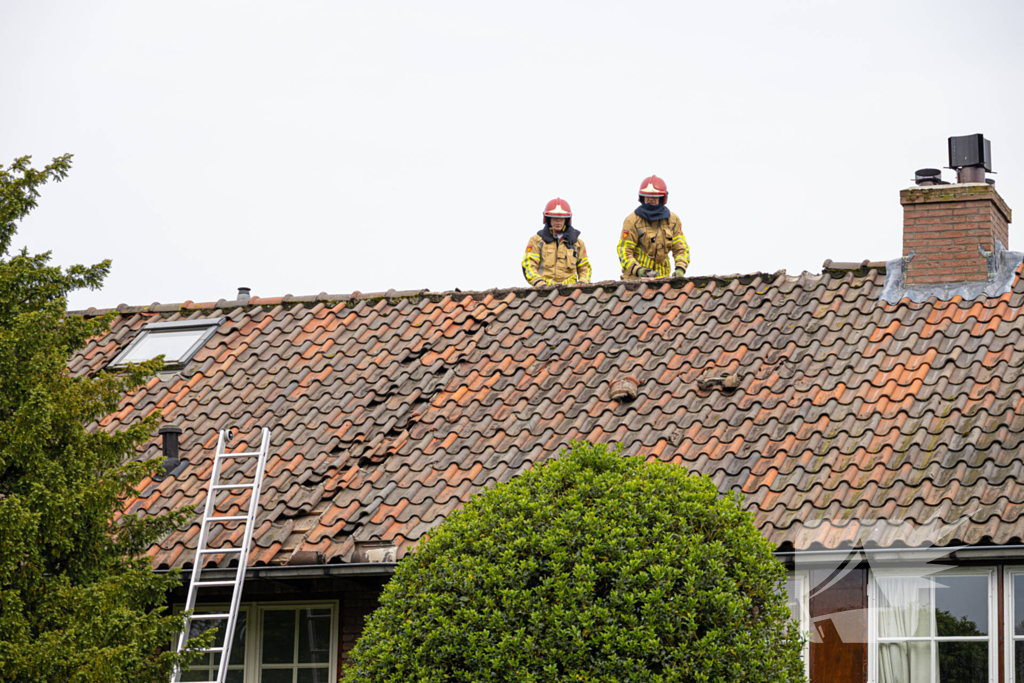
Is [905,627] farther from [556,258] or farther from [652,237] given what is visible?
[556,258]

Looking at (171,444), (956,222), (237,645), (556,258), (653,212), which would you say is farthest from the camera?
(556,258)

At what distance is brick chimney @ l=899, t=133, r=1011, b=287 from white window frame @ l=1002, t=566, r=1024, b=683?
4.27 m

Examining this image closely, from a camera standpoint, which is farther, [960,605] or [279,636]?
[279,636]

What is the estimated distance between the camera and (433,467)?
11.8m

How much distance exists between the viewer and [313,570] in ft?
35.0

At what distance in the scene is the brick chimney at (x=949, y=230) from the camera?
13211 mm

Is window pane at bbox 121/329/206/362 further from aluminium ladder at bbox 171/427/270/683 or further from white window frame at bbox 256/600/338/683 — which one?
white window frame at bbox 256/600/338/683

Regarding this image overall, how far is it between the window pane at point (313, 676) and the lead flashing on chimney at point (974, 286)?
6762 mm

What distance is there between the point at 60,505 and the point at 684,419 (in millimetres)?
5660

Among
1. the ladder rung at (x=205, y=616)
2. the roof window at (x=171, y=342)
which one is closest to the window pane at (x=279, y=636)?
the ladder rung at (x=205, y=616)

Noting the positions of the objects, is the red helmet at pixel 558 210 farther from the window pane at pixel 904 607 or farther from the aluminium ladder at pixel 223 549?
the window pane at pixel 904 607

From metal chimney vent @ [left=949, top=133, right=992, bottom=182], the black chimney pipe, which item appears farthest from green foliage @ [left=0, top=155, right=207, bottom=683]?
metal chimney vent @ [left=949, top=133, right=992, bottom=182]

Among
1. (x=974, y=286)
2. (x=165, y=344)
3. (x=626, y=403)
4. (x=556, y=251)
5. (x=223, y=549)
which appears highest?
(x=556, y=251)

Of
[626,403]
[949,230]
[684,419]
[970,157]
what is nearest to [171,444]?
[626,403]
